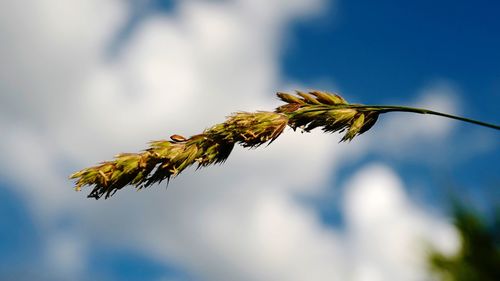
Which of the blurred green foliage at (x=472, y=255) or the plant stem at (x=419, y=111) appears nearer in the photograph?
the plant stem at (x=419, y=111)

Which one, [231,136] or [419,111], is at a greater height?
[419,111]

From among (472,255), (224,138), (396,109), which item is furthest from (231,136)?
(472,255)

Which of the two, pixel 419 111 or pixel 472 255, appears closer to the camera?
pixel 419 111

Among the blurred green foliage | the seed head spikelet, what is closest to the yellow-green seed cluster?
the seed head spikelet

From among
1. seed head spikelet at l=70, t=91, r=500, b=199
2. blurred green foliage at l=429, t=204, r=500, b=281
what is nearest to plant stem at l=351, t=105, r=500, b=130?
seed head spikelet at l=70, t=91, r=500, b=199

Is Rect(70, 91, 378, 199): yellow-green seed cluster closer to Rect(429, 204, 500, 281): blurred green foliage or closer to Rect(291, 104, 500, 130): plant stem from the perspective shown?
Rect(291, 104, 500, 130): plant stem

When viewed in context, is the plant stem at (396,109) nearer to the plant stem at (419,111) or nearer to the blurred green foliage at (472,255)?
the plant stem at (419,111)

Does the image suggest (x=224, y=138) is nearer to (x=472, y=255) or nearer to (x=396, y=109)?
(x=396, y=109)

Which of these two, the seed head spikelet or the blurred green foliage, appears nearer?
the seed head spikelet

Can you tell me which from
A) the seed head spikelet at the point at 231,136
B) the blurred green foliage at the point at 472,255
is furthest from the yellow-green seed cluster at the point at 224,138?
the blurred green foliage at the point at 472,255
